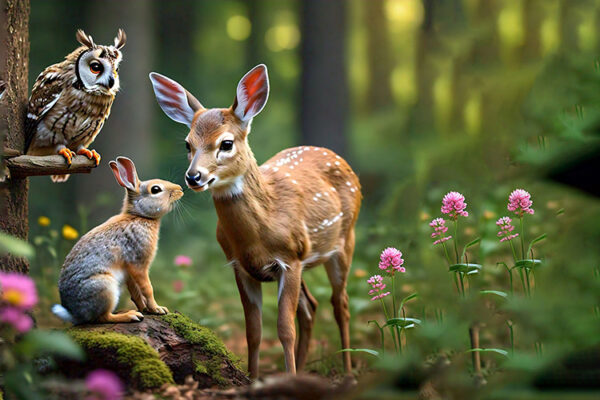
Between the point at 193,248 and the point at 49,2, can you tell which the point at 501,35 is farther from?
the point at 49,2

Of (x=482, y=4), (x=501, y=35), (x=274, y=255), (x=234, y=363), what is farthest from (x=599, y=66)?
(x=482, y=4)

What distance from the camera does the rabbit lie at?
3.90 metres

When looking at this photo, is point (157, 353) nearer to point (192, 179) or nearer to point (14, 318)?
point (192, 179)

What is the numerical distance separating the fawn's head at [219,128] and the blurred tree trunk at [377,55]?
1304 centimetres

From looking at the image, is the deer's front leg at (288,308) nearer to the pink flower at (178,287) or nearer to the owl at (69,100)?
the owl at (69,100)

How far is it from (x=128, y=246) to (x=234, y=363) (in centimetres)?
100

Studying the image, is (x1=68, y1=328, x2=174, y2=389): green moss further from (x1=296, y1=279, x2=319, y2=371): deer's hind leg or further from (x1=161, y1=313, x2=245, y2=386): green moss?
(x1=296, y1=279, x2=319, y2=371): deer's hind leg

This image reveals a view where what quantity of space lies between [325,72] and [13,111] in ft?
22.9

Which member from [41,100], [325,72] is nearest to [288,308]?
[41,100]

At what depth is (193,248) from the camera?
9297 millimetres

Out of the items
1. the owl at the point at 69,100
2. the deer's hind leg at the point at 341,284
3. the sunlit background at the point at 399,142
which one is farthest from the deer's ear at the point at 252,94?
the deer's hind leg at the point at 341,284

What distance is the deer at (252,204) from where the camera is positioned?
13.5 ft

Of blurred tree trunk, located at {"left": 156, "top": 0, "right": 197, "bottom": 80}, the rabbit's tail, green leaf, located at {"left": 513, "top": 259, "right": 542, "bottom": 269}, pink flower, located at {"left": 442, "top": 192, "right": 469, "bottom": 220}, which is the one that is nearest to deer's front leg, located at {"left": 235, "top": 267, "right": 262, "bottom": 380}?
the rabbit's tail

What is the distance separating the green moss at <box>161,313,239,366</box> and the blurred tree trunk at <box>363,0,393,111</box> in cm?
1349
